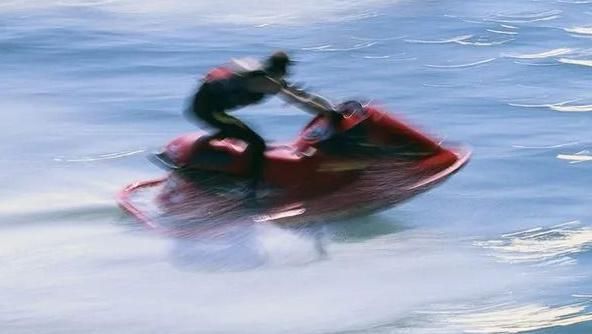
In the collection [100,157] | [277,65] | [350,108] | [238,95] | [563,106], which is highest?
[277,65]

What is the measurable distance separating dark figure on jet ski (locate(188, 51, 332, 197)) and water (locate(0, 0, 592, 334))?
50 centimetres

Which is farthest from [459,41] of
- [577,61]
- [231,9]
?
[231,9]

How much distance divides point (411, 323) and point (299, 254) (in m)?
0.91

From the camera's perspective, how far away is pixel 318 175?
19.0ft

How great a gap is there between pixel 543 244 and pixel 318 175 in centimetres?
117

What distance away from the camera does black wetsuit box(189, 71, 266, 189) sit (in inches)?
221

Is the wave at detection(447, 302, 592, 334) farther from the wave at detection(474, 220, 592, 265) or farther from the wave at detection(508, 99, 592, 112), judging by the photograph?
the wave at detection(508, 99, 592, 112)

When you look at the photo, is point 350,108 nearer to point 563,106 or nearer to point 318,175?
point 318,175

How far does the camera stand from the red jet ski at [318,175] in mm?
5742

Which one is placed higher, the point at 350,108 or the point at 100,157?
the point at 350,108

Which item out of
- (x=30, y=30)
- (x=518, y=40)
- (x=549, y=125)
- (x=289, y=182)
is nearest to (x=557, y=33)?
(x=518, y=40)

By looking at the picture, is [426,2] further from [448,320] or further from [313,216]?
[448,320]

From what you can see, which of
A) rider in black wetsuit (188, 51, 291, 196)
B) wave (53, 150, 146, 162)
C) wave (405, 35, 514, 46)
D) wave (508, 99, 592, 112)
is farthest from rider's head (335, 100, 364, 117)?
wave (405, 35, 514, 46)

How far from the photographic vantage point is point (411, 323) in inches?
182
